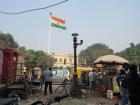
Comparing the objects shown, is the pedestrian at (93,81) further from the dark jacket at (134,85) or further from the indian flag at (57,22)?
the indian flag at (57,22)

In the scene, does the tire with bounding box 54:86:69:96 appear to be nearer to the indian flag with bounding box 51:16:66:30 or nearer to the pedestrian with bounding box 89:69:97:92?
the pedestrian with bounding box 89:69:97:92

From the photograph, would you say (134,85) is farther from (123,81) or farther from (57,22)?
(57,22)

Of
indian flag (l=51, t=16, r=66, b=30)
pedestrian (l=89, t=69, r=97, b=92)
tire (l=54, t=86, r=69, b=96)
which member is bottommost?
tire (l=54, t=86, r=69, b=96)

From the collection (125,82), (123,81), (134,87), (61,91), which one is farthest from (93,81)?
(134,87)

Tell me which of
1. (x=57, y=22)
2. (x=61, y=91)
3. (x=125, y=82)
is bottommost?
(x=61, y=91)

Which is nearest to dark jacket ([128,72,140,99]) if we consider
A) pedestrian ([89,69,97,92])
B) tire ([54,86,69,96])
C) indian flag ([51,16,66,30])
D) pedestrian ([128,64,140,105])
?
pedestrian ([128,64,140,105])

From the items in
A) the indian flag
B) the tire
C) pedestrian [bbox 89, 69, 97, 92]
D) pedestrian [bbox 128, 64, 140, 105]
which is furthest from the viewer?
the indian flag

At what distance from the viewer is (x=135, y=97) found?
29.9 feet

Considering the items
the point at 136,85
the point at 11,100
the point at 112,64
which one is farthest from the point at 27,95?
the point at 11,100

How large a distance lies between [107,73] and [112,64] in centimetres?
213

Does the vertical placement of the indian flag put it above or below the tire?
above

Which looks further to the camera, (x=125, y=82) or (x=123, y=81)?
(x=123, y=81)

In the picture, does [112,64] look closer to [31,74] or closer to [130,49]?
[31,74]

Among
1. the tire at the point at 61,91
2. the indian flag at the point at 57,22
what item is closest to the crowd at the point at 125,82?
the tire at the point at 61,91
